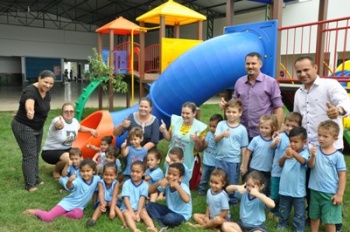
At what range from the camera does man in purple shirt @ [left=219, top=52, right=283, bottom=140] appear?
3.85 m

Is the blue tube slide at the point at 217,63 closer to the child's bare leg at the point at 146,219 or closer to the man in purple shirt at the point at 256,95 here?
the man in purple shirt at the point at 256,95

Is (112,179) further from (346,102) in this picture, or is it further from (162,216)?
(346,102)

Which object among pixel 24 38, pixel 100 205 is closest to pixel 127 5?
pixel 24 38

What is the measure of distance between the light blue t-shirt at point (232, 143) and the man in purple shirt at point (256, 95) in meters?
0.19

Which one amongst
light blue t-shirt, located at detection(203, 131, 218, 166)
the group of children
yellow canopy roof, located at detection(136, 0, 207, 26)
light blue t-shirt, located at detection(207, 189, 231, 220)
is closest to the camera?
the group of children

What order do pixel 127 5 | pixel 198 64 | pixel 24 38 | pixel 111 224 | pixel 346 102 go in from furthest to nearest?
pixel 24 38, pixel 127 5, pixel 198 64, pixel 111 224, pixel 346 102

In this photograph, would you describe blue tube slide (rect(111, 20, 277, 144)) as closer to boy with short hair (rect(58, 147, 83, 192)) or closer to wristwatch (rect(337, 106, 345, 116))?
boy with short hair (rect(58, 147, 83, 192))

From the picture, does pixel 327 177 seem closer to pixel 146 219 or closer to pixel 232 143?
pixel 232 143

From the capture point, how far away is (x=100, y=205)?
3727 mm

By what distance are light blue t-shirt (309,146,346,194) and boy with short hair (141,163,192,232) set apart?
4.26 ft

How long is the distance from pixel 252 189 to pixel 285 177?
1.48ft

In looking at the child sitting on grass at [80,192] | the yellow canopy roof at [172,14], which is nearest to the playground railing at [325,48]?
the yellow canopy roof at [172,14]

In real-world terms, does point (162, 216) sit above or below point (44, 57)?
below

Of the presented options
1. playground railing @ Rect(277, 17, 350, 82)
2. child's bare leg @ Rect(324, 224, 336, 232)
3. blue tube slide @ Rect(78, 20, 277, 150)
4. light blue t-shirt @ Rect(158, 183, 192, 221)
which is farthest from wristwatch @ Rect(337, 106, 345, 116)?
blue tube slide @ Rect(78, 20, 277, 150)
